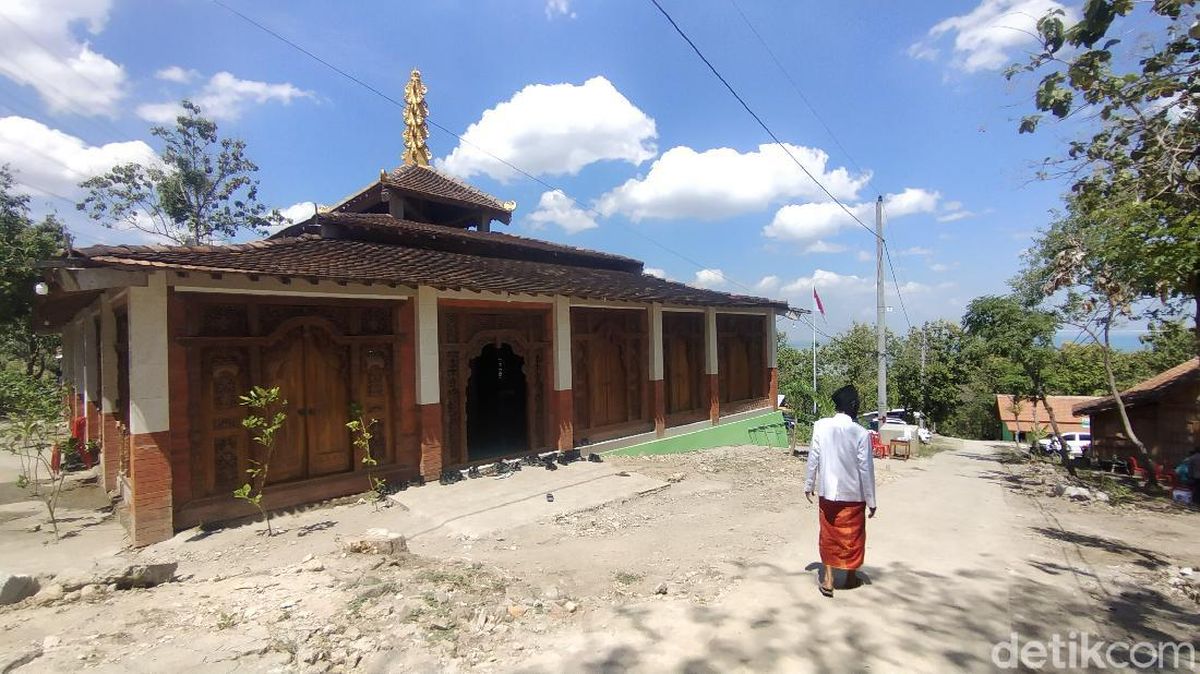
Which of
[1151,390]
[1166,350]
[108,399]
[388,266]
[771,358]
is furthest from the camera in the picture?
[1166,350]

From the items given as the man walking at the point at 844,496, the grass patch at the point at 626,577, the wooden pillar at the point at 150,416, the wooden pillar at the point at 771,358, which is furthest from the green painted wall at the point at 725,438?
the wooden pillar at the point at 150,416

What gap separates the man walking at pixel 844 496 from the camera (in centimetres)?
456

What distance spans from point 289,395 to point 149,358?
1.59 metres

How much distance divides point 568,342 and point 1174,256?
880cm

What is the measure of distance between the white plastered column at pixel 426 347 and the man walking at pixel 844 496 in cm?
583

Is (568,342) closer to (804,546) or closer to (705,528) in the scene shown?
(705,528)

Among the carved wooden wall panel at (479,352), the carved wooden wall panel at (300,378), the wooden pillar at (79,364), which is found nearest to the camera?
the carved wooden wall panel at (300,378)

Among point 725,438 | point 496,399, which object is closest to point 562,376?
point 496,399

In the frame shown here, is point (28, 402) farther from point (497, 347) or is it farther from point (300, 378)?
point (497, 347)

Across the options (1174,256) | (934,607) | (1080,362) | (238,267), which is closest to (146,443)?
(238,267)

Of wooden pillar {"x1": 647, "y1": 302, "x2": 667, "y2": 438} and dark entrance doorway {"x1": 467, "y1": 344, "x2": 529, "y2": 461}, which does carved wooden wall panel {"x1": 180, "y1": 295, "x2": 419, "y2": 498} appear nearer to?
dark entrance doorway {"x1": 467, "y1": 344, "x2": 529, "y2": 461}

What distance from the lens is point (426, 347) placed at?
835cm

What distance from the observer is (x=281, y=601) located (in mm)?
4238

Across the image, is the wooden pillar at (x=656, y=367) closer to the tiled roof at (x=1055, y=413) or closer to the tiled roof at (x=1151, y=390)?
the tiled roof at (x=1151, y=390)
